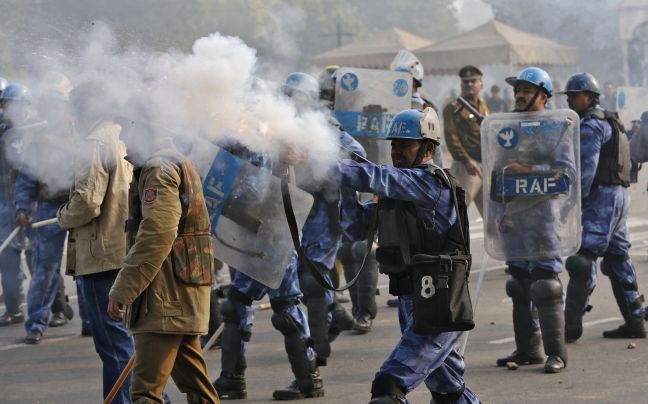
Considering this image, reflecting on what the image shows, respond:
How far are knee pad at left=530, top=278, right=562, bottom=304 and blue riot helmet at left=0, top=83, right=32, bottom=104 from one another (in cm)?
469

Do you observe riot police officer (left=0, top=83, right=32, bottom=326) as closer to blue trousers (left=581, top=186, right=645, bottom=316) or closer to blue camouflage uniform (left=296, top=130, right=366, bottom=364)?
blue camouflage uniform (left=296, top=130, right=366, bottom=364)

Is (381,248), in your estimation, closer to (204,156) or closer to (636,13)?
(204,156)

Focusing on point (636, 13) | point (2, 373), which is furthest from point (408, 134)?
point (636, 13)

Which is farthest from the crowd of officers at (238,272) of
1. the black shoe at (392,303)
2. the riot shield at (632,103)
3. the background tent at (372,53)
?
the background tent at (372,53)

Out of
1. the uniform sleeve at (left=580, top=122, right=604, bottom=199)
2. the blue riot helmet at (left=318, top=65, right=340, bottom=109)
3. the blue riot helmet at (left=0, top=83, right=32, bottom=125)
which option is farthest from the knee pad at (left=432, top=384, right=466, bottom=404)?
the blue riot helmet at (left=0, top=83, right=32, bottom=125)

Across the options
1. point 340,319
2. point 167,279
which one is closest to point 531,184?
point 340,319

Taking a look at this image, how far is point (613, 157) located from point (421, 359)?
3862mm

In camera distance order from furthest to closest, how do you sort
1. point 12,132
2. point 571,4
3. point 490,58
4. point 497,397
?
point 571,4
point 490,58
point 12,132
point 497,397

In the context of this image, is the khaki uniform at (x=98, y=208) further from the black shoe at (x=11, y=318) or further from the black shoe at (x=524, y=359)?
the black shoe at (x=11, y=318)

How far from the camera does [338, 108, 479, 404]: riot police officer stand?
5480 millimetres

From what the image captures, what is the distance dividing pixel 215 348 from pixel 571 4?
35.1 m

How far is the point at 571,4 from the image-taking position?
139 feet

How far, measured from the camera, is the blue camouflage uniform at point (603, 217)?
341 inches

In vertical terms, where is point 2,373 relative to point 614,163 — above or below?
below
